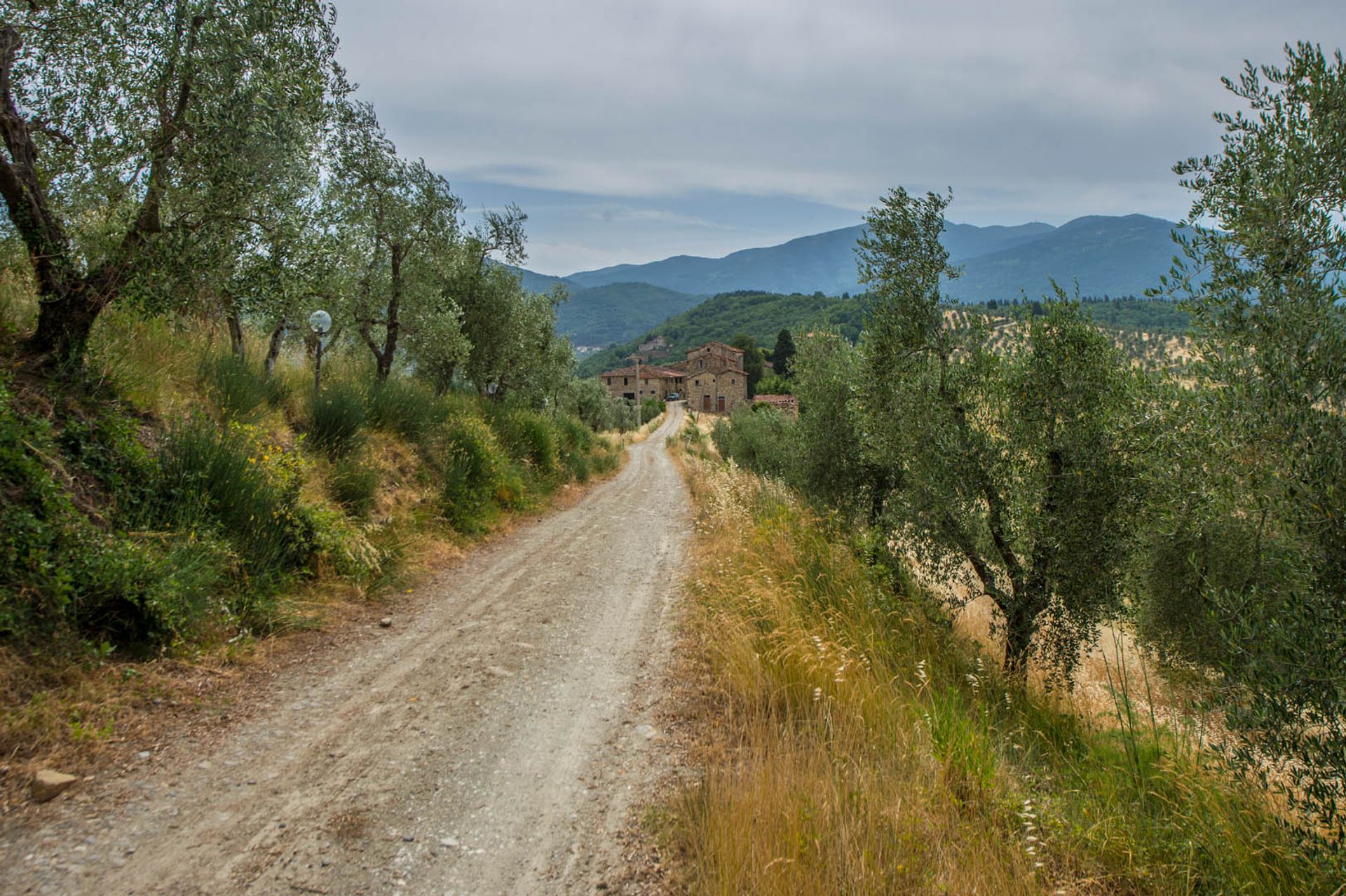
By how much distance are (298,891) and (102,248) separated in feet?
22.9

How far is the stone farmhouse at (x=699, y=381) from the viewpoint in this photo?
362ft

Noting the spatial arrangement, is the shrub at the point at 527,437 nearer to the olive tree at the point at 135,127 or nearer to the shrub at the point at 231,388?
the shrub at the point at 231,388

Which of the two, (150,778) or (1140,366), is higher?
(1140,366)

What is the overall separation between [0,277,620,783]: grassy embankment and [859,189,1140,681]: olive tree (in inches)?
272

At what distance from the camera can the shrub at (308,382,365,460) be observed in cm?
930

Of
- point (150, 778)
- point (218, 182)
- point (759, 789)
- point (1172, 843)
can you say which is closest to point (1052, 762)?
point (1172, 843)

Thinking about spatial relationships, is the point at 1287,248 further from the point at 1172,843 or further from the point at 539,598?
the point at 539,598

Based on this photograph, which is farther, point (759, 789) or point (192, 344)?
point (192, 344)

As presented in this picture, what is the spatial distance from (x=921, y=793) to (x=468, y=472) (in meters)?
10.6

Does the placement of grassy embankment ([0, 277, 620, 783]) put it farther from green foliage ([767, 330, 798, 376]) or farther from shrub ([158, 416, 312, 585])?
green foliage ([767, 330, 798, 376])

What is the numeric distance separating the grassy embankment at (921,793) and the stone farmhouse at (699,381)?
10016cm

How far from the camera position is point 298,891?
9.52 feet

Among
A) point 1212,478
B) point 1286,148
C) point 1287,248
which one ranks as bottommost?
point 1212,478

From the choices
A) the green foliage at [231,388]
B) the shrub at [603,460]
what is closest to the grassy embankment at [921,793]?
the green foliage at [231,388]
